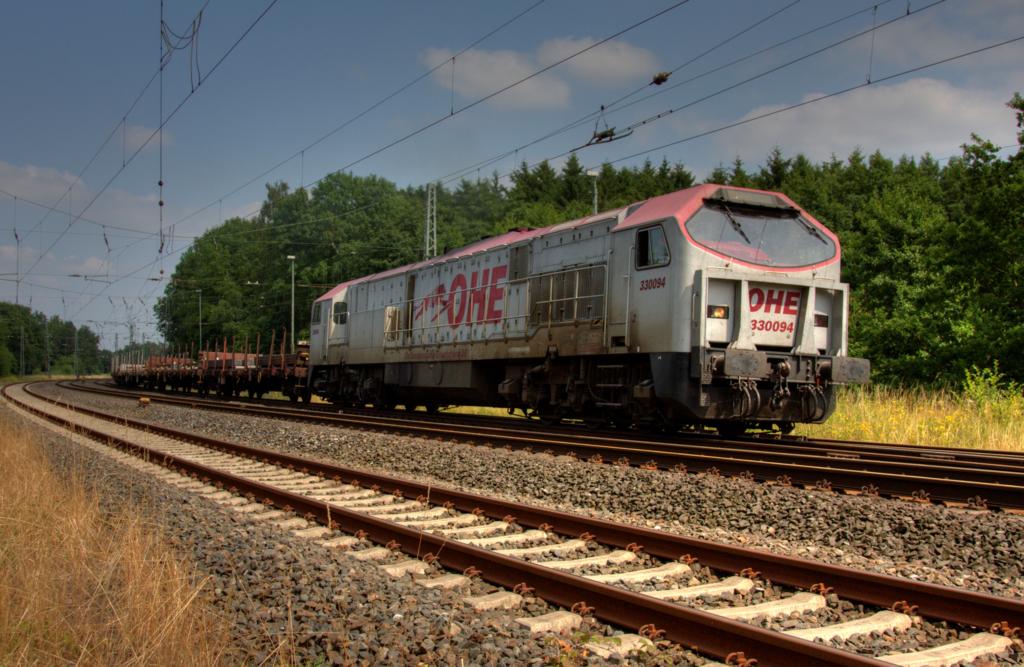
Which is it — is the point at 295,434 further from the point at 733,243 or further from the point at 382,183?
the point at 382,183

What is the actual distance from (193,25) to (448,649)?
1404 centimetres

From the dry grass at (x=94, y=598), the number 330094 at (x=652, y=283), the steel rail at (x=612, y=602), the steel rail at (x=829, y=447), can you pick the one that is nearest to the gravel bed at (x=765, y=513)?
the steel rail at (x=612, y=602)

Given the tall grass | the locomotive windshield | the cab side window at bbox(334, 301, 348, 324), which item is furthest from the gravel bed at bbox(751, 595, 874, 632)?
the cab side window at bbox(334, 301, 348, 324)

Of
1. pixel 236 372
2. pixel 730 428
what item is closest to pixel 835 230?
pixel 236 372

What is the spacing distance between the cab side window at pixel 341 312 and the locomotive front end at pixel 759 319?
47.3ft

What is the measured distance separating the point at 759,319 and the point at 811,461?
2.68 m

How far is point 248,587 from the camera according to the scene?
195 inches

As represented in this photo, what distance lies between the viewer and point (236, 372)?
3500 cm

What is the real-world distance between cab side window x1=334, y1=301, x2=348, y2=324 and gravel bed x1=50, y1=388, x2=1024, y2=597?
13.3 m

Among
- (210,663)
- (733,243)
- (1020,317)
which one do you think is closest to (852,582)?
(210,663)

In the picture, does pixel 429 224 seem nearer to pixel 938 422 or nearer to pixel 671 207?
pixel 671 207

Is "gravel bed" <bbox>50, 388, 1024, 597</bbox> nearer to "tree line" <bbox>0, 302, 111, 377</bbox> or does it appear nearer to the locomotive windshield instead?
the locomotive windshield

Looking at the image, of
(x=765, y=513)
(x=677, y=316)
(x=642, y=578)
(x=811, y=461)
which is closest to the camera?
(x=642, y=578)

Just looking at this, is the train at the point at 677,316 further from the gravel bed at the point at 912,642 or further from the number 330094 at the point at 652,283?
the gravel bed at the point at 912,642
